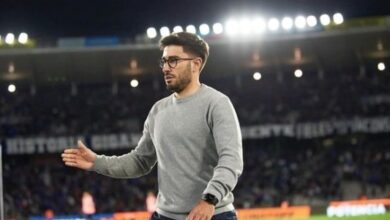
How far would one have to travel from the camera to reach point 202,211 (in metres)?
3.79

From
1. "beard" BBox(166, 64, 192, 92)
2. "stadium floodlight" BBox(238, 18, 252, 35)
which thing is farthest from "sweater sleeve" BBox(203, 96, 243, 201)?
"stadium floodlight" BBox(238, 18, 252, 35)

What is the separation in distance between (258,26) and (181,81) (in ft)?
105

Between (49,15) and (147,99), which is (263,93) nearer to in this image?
(147,99)

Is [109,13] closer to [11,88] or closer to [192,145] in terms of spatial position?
[192,145]

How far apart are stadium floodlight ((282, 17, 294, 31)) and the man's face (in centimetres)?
3200

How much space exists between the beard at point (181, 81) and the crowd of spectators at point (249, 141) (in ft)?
88.7

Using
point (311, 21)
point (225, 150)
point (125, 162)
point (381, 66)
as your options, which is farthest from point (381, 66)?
point (225, 150)

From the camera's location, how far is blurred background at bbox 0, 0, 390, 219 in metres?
33.1

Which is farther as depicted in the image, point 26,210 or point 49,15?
point 26,210

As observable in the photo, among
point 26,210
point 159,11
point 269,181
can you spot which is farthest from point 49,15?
point 269,181

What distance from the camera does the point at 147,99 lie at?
127 feet

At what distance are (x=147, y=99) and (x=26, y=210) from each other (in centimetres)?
977

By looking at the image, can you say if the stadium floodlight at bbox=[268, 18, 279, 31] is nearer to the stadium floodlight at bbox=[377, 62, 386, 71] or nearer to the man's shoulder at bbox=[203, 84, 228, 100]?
the stadium floodlight at bbox=[377, 62, 386, 71]

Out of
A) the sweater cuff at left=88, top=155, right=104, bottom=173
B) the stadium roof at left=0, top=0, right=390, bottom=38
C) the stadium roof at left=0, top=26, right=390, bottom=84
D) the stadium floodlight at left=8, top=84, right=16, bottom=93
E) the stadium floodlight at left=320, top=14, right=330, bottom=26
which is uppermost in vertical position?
the stadium floodlight at left=320, top=14, right=330, bottom=26
